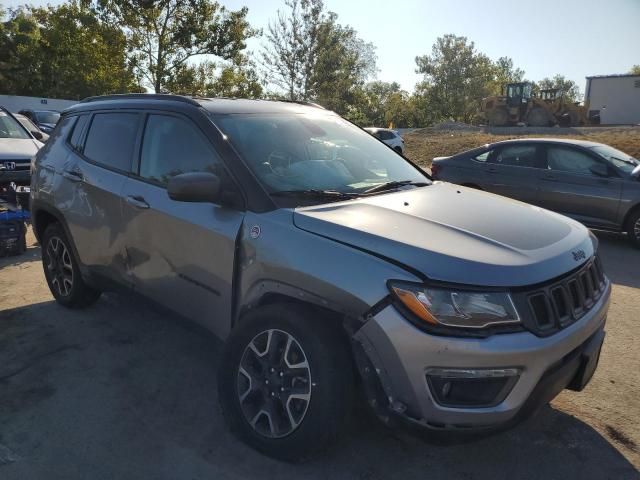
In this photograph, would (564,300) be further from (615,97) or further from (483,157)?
(615,97)

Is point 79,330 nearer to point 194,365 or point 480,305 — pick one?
point 194,365

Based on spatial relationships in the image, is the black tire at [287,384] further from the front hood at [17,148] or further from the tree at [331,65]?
the tree at [331,65]

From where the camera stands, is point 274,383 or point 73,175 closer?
point 274,383

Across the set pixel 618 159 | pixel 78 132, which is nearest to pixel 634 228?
pixel 618 159

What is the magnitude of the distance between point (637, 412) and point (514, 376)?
1548mm

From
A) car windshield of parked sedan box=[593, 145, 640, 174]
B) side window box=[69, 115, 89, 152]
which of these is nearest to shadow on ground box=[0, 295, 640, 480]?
side window box=[69, 115, 89, 152]

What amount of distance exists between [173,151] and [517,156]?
22.7ft

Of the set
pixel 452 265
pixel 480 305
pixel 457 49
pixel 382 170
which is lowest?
pixel 480 305

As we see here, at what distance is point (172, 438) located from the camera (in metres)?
2.89

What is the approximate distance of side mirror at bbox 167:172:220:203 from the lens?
278 centimetres

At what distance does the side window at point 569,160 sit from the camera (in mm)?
8047

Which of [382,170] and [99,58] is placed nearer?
[382,170]

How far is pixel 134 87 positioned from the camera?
24.8 metres

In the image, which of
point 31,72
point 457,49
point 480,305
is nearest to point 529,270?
point 480,305
